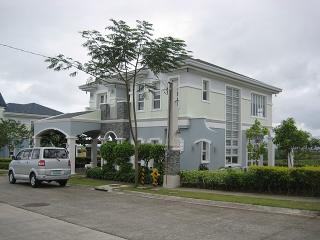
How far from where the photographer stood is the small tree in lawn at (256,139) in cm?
2845

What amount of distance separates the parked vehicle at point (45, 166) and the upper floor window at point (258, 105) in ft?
52.7

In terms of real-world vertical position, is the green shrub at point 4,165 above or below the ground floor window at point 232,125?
below

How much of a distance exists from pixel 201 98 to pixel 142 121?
14.7 feet

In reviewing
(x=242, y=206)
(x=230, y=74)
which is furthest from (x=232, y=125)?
(x=242, y=206)

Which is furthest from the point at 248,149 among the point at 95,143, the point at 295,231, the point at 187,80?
the point at 295,231

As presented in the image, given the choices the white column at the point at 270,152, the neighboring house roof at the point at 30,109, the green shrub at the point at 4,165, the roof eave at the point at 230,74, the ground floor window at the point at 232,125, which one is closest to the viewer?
the roof eave at the point at 230,74

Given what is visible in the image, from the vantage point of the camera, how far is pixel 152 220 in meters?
11.3

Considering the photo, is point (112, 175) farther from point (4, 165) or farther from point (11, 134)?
point (4, 165)

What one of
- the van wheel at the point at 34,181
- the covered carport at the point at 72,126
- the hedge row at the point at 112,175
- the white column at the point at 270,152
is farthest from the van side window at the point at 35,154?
the white column at the point at 270,152

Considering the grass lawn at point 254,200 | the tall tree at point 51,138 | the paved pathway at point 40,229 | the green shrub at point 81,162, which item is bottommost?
the paved pathway at point 40,229

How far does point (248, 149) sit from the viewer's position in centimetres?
2941

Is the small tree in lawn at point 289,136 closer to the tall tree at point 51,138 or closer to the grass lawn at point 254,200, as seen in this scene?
the grass lawn at point 254,200

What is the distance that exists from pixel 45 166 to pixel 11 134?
1841 centimetres

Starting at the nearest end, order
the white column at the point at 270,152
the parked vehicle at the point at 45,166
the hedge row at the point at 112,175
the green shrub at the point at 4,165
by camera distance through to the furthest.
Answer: the parked vehicle at the point at 45,166
the hedge row at the point at 112,175
the white column at the point at 270,152
the green shrub at the point at 4,165
